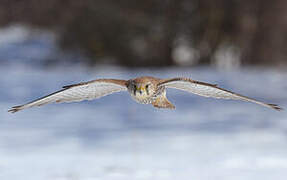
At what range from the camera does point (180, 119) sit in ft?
37.4

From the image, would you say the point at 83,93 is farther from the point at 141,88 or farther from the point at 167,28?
the point at 167,28

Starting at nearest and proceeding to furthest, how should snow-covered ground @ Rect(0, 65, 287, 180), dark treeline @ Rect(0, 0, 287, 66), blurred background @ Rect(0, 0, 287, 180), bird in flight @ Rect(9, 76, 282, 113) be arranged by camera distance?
bird in flight @ Rect(9, 76, 282, 113) → snow-covered ground @ Rect(0, 65, 287, 180) → blurred background @ Rect(0, 0, 287, 180) → dark treeline @ Rect(0, 0, 287, 66)

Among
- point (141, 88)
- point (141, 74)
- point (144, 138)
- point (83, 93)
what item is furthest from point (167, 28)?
point (141, 88)

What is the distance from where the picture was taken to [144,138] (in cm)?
941

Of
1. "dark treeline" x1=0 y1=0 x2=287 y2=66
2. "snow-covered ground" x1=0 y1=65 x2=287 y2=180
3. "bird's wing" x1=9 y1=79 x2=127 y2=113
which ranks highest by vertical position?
"dark treeline" x1=0 y1=0 x2=287 y2=66

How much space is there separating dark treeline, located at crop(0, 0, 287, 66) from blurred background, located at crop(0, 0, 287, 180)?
0.04 metres

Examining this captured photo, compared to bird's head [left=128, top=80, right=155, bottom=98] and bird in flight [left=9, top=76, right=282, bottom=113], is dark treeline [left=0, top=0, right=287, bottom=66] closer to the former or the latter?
bird in flight [left=9, top=76, right=282, bottom=113]

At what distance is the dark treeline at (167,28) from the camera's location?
762 inches

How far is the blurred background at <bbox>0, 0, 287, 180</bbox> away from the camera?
7496 millimetres

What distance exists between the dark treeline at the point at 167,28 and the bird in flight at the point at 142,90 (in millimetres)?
14676

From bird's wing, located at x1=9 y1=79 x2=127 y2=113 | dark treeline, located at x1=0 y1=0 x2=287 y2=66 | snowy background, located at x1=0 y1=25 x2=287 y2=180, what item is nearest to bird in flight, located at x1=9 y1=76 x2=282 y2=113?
bird's wing, located at x1=9 y1=79 x2=127 y2=113

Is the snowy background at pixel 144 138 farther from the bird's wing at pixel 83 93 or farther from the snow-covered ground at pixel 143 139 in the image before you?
the bird's wing at pixel 83 93

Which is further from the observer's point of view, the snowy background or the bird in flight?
the snowy background

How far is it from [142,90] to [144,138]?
559 cm
